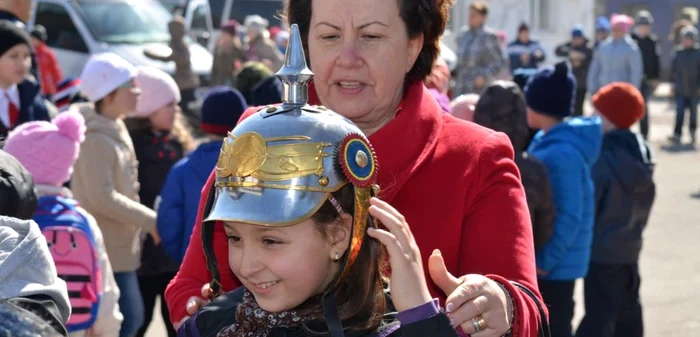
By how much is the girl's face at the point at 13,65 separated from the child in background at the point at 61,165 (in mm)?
1552

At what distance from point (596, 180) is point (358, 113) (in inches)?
154

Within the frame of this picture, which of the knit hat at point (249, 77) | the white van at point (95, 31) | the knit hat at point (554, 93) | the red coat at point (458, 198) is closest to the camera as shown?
the red coat at point (458, 198)

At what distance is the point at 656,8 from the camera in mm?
33219

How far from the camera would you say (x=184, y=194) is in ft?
18.1

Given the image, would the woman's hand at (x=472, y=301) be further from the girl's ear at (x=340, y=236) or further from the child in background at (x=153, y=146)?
the child in background at (x=153, y=146)

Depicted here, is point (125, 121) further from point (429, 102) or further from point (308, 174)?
point (308, 174)

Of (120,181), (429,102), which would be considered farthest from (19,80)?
(429,102)

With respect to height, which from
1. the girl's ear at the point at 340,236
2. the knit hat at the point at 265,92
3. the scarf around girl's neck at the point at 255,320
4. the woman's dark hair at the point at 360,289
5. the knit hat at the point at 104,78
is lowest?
the knit hat at the point at 265,92

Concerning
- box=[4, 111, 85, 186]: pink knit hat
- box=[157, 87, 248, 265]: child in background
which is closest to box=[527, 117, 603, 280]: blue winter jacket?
box=[157, 87, 248, 265]: child in background

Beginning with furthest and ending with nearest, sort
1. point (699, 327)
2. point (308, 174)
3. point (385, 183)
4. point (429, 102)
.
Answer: point (699, 327), point (429, 102), point (385, 183), point (308, 174)

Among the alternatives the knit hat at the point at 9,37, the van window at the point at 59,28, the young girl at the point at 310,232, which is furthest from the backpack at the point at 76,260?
the van window at the point at 59,28

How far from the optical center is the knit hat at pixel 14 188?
2695 mm

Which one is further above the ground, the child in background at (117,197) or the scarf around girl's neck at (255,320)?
the scarf around girl's neck at (255,320)

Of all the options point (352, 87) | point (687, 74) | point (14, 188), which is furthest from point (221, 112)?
point (687, 74)
